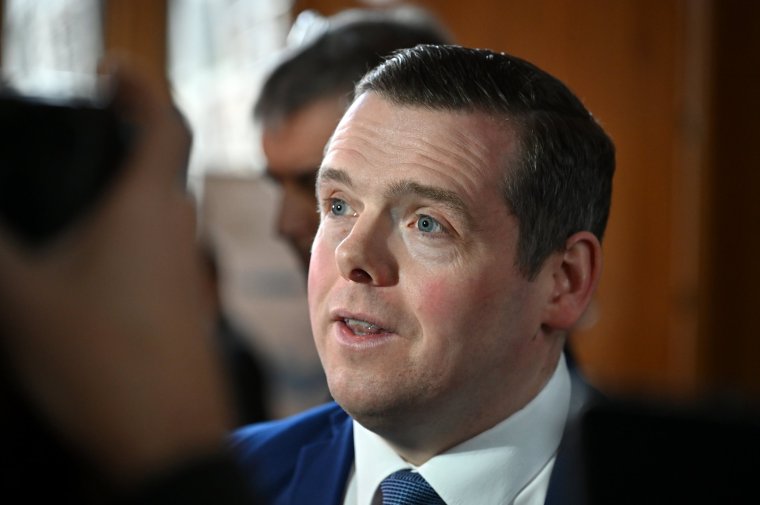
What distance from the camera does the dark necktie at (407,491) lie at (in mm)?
1296

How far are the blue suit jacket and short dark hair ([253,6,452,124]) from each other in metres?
0.75

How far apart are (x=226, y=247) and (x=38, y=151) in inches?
179

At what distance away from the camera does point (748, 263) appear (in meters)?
4.88

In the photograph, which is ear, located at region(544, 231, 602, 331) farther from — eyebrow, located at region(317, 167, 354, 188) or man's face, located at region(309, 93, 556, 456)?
eyebrow, located at region(317, 167, 354, 188)

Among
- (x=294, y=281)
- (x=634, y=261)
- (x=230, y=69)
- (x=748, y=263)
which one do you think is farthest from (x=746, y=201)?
(x=230, y=69)

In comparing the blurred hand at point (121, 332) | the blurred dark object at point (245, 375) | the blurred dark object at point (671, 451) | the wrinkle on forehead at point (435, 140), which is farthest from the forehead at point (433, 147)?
the blurred dark object at point (245, 375)

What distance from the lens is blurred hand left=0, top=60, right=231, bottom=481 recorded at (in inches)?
23.6

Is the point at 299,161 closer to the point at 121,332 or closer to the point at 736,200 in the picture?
the point at 121,332

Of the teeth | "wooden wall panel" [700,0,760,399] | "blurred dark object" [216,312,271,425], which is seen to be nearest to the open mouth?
the teeth

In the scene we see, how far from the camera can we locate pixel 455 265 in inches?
50.4

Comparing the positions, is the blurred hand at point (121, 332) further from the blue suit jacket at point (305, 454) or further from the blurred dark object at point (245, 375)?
the blurred dark object at point (245, 375)

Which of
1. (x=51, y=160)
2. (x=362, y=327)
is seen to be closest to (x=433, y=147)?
(x=362, y=327)

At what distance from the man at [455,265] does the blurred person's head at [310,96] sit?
0.67 metres

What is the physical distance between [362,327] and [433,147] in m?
0.25
